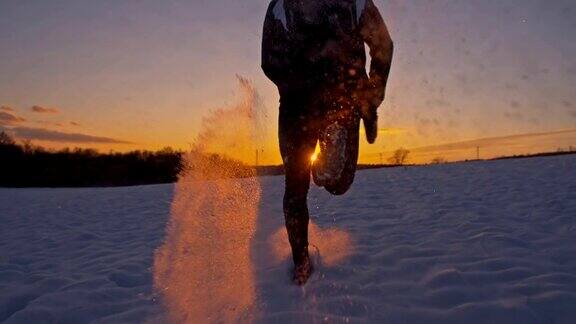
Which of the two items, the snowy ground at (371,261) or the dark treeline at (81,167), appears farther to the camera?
the dark treeline at (81,167)

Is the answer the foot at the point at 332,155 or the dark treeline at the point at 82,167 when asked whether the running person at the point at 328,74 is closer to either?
the foot at the point at 332,155

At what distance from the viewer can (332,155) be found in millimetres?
3262

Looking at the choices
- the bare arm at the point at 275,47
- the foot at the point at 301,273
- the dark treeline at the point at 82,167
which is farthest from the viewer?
the dark treeline at the point at 82,167

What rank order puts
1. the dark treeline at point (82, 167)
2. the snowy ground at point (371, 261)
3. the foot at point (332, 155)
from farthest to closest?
the dark treeline at point (82, 167), the snowy ground at point (371, 261), the foot at point (332, 155)

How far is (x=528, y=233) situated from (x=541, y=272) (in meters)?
1.61

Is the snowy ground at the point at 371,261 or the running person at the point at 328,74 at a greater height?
the running person at the point at 328,74

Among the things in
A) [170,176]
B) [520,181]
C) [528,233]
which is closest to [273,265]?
[528,233]

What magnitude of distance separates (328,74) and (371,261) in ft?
6.39

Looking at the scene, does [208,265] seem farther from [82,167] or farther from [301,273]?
[82,167]

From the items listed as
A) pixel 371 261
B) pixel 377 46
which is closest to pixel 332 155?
pixel 377 46

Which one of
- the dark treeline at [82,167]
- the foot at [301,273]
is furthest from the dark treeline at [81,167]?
the foot at [301,273]

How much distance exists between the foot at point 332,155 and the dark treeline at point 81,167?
100 ft

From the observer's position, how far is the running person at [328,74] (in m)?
→ 3.34

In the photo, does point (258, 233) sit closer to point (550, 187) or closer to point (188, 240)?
point (188, 240)
